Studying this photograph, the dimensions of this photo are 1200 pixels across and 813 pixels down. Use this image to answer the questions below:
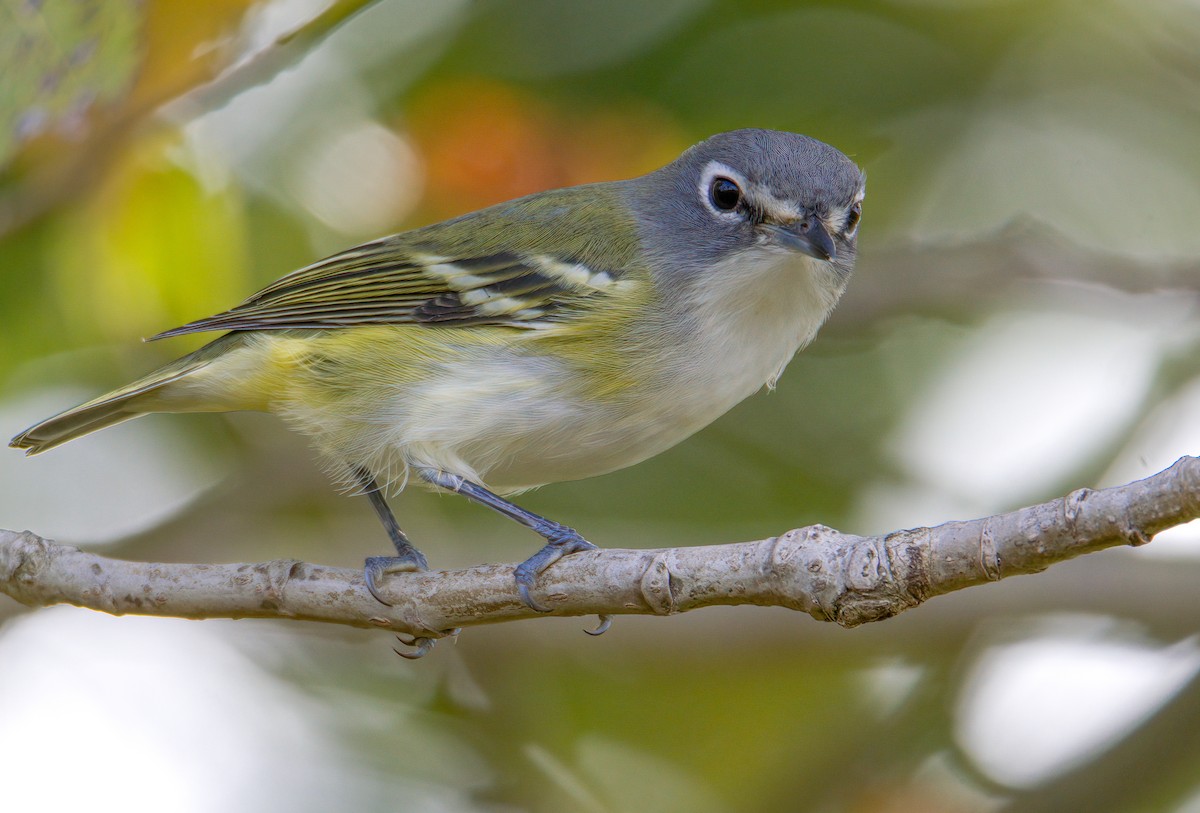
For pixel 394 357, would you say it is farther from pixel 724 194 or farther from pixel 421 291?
pixel 724 194

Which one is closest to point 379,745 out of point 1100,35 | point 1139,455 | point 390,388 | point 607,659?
point 607,659

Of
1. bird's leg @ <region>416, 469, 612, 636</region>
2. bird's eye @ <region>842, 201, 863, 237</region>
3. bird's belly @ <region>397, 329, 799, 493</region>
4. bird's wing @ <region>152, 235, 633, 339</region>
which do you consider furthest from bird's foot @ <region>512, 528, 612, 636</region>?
bird's eye @ <region>842, 201, 863, 237</region>

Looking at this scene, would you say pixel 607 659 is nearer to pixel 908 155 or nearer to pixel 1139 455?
pixel 1139 455

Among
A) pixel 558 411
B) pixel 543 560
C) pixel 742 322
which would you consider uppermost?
pixel 742 322

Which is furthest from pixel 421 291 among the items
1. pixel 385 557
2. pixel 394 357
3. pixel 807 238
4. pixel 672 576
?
pixel 672 576

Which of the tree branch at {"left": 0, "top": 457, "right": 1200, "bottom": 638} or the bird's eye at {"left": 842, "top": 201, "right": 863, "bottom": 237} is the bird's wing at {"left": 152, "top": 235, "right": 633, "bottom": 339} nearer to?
the bird's eye at {"left": 842, "top": 201, "right": 863, "bottom": 237}

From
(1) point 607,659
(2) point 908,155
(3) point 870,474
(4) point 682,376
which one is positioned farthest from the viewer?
(2) point 908,155
